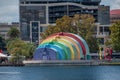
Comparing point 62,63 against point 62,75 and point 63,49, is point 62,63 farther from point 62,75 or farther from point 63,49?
point 62,75

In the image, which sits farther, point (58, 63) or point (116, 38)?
point (116, 38)

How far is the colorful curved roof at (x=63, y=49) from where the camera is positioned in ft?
573

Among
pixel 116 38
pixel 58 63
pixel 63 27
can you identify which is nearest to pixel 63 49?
pixel 58 63

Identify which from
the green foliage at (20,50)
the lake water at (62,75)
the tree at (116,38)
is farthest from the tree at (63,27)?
the lake water at (62,75)

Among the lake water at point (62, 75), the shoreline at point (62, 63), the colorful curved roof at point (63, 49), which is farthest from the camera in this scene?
the colorful curved roof at point (63, 49)

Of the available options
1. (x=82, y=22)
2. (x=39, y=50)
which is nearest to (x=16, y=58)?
(x=39, y=50)

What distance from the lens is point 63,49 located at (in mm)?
175500

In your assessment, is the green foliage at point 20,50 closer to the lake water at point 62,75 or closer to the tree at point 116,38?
the tree at point 116,38

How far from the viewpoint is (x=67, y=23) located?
644 feet

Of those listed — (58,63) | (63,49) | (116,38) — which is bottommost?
(58,63)

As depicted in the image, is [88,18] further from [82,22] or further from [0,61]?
[0,61]

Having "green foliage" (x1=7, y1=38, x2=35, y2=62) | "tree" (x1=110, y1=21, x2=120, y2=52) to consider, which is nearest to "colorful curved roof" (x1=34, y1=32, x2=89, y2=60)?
"green foliage" (x1=7, y1=38, x2=35, y2=62)

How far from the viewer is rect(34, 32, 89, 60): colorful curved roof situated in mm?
174500

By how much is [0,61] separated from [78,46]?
25783 millimetres
